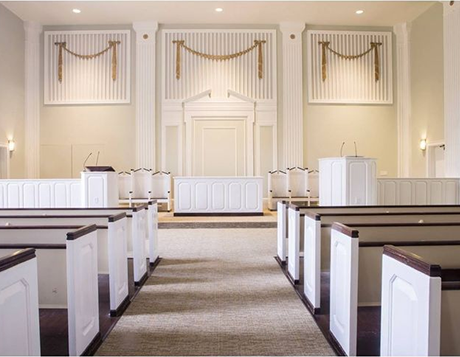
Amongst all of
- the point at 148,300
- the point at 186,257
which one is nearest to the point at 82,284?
the point at 148,300

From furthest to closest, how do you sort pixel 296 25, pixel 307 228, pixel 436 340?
pixel 296 25
pixel 307 228
pixel 436 340

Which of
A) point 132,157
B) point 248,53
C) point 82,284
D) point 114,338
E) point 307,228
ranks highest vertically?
point 248,53

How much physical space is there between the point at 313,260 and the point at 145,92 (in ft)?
26.7

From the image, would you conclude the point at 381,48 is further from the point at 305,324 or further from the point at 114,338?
the point at 114,338

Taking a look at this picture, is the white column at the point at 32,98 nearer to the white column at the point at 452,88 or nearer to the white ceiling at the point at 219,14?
the white ceiling at the point at 219,14

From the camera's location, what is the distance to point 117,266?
2.96 meters

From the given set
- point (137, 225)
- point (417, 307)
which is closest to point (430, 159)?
point (137, 225)

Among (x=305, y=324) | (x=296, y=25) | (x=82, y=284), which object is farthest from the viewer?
(x=296, y=25)

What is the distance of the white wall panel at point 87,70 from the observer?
1004 centimetres

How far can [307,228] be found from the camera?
10.3 feet

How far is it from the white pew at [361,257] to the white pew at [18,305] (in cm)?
161

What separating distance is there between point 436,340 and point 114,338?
1.92 m

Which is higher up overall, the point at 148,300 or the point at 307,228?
the point at 307,228

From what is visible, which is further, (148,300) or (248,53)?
(248,53)
